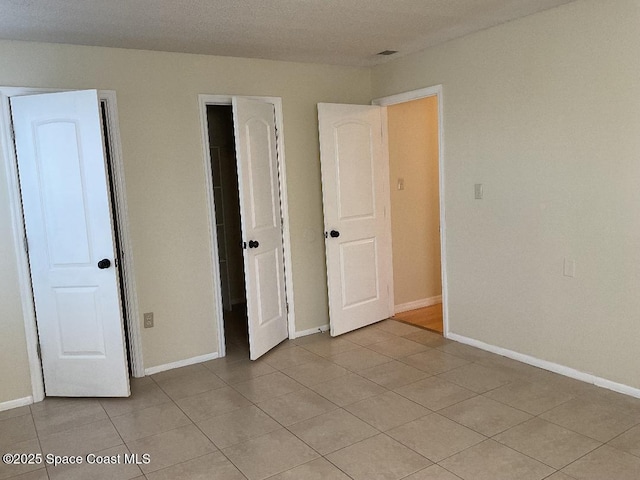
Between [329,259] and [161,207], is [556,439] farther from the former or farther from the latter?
[161,207]

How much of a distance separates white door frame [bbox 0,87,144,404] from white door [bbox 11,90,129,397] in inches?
2.0

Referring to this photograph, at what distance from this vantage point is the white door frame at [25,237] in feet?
11.1

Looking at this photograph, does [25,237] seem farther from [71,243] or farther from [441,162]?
[441,162]

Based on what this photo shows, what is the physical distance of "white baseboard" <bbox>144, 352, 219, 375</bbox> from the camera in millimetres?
4000

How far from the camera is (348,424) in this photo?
3.02 metres

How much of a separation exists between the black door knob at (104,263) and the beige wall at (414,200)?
2.75 metres

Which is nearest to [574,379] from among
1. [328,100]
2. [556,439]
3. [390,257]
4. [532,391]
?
[532,391]

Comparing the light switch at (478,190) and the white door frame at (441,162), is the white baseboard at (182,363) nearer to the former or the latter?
the white door frame at (441,162)

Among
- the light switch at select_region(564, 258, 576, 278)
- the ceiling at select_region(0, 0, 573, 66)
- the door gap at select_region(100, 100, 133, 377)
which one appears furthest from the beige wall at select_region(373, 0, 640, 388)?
the door gap at select_region(100, 100, 133, 377)

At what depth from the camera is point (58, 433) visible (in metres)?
3.11

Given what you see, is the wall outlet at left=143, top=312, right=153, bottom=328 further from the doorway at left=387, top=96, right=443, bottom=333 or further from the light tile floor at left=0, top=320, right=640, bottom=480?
the doorway at left=387, top=96, right=443, bottom=333

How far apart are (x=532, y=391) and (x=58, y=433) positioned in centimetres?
293

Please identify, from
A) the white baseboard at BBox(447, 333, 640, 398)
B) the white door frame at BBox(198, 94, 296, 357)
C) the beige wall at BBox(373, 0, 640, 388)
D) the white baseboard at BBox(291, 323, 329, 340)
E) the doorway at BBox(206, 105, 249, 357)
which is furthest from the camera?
the doorway at BBox(206, 105, 249, 357)

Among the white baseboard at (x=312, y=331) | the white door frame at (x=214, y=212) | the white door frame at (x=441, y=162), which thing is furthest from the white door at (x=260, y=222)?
the white door frame at (x=441, y=162)
